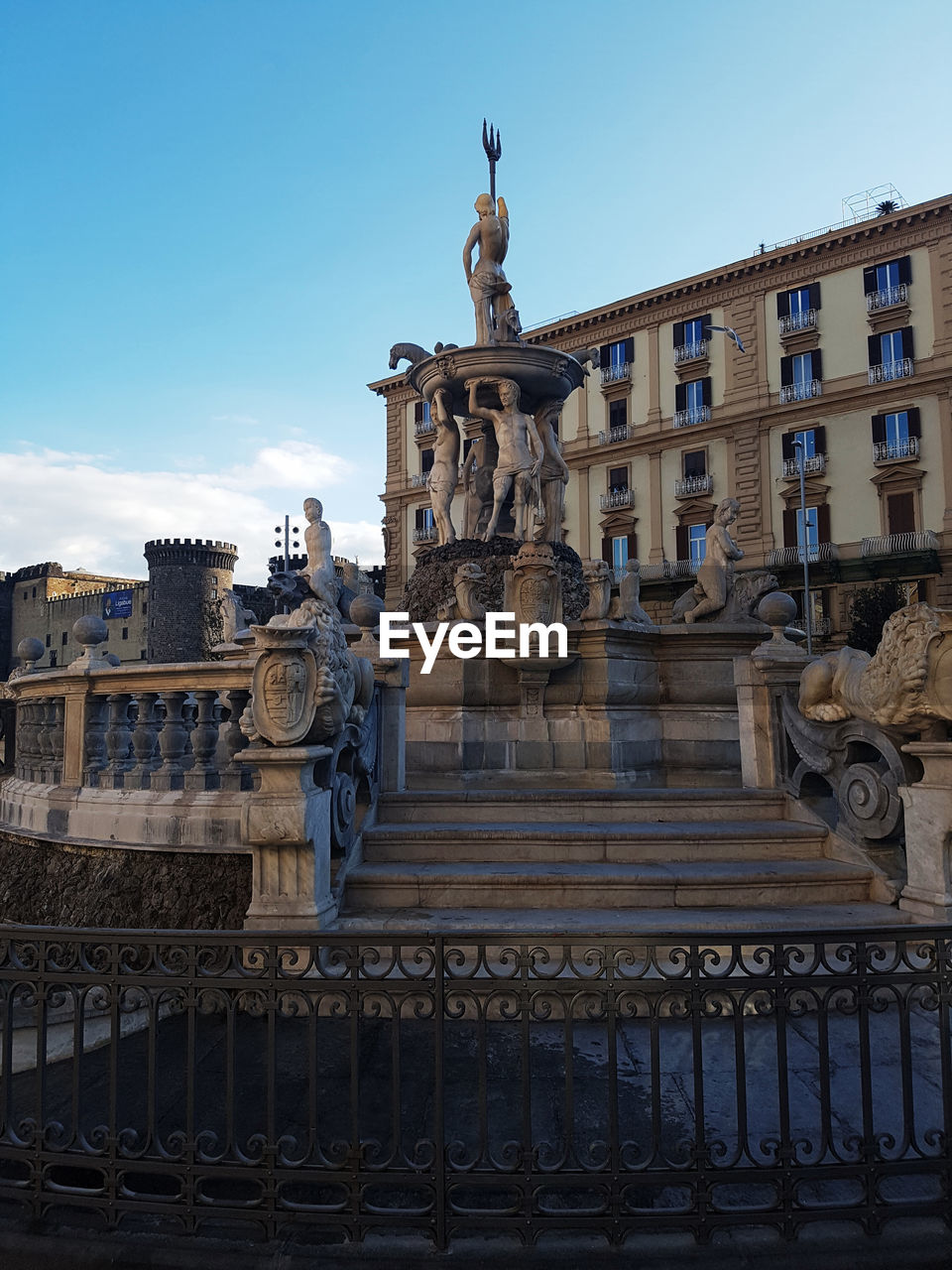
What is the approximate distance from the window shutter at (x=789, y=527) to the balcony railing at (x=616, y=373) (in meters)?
10.1

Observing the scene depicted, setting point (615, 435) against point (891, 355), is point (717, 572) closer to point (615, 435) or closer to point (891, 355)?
point (891, 355)

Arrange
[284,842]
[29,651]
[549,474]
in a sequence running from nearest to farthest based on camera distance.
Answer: [284,842], [29,651], [549,474]

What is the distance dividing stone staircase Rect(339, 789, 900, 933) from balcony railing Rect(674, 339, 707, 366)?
34.9 m

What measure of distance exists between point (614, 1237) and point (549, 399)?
10.4 metres

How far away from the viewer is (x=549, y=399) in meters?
11.5

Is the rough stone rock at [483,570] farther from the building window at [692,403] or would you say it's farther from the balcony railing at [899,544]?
the building window at [692,403]

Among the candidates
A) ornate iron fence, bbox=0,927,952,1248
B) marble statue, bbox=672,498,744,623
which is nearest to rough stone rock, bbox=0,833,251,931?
ornate iron fence, bbox=0,927,952,1248

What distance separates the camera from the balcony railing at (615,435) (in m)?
39.5

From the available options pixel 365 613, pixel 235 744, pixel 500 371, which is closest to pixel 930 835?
pixel 235 744

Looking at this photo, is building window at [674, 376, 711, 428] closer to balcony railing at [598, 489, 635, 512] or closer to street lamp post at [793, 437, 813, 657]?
balcony railing at [598, 489, 635, 512]

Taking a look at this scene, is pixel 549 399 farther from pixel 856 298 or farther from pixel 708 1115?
pixel 856 298

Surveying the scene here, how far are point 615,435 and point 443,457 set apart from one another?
3006cm

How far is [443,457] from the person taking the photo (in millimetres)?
11383

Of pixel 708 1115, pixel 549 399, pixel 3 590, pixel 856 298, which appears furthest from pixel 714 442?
pixel 3 590
